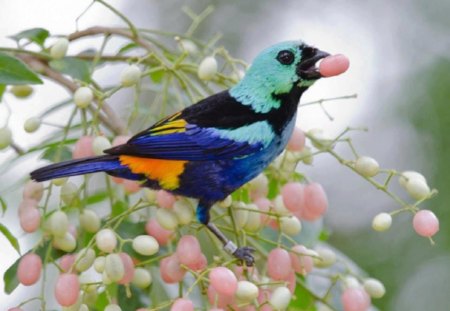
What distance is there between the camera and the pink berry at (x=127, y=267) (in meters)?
2.19

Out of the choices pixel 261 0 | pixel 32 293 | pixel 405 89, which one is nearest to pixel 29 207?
pixel 32 293

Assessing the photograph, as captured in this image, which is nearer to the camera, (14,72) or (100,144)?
(14,72)

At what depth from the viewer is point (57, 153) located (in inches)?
94.8

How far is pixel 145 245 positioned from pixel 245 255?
0.79 feet

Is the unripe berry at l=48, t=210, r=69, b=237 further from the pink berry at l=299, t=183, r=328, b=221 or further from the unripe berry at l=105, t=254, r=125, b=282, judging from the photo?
the pink berry at l=299, t=183, r=328, b=221

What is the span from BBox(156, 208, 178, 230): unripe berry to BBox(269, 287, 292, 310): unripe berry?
0.31m

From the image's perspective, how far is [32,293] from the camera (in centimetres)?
A: 412

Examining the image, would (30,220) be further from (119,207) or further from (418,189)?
(418,189)

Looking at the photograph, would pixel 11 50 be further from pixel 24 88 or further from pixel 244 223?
pixel 244 223

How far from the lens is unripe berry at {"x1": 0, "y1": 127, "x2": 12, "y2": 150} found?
7.70 feet

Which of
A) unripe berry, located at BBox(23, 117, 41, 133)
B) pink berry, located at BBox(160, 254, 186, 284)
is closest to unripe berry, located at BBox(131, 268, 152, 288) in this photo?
pink berry, located at BBox(160, 254, 186, 284)

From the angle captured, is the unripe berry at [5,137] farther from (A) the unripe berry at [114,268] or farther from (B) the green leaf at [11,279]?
(A) the unripe berry at [114,268]

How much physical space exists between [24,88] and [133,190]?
19.3 inches

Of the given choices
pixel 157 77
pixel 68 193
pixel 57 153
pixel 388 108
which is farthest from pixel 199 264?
pixel 388 108
